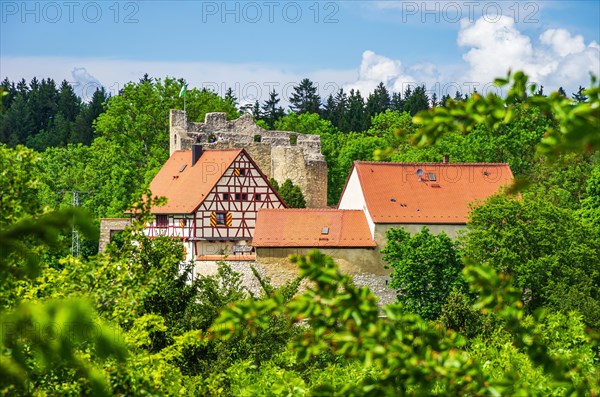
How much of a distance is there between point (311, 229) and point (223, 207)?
5.51 meters

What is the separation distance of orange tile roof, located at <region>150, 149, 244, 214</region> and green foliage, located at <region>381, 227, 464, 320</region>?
9471mm

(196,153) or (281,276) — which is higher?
(196,153)

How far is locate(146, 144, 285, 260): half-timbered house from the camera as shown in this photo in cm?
4222

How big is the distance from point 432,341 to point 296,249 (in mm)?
33055

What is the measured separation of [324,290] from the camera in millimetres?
4414

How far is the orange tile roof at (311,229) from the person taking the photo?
3725 cm

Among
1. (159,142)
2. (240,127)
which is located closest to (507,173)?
(240,127)

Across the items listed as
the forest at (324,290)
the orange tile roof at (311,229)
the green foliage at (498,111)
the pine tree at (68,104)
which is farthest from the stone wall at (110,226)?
the pine tree at (68,104)

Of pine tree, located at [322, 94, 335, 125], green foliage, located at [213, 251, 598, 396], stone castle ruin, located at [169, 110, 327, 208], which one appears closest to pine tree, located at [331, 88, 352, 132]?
pine tree, located at [322, 94, 335, 125]

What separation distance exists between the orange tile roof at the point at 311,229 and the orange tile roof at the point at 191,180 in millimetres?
4182

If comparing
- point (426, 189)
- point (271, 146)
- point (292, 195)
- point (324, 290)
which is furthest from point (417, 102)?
point (324, 290)

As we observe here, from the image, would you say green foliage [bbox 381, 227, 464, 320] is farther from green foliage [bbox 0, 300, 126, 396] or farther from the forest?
green foliage [bbox 0, 300, 126, 396]

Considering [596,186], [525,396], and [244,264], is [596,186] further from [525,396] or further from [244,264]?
[525,396]

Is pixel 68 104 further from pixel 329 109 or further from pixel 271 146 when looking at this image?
pixel 271 146
